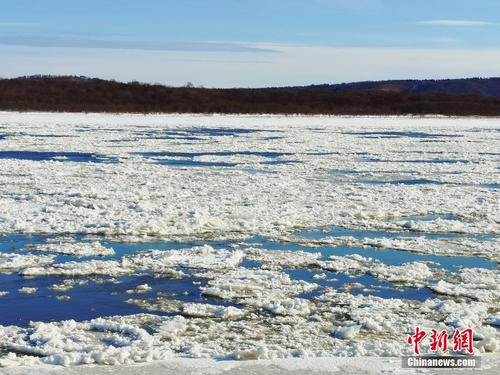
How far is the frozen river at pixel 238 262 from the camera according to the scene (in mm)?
4477

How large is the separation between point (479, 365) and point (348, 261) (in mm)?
2474

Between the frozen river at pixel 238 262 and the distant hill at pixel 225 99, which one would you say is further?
the distant hill at pixel 225 99

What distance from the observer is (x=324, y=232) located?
7812mm

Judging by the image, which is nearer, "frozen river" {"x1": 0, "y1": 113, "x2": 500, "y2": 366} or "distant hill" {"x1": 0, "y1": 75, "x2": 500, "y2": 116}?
"frozen river" {"x1": 0, "y1": 113, "x2": 500, "y2": 366}

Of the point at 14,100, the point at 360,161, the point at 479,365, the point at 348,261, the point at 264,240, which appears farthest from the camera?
the point at 14,100

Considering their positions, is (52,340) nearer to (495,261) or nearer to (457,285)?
(457,285)

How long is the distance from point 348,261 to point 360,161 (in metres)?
9.53

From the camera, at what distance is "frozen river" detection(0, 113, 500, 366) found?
4.48 meters

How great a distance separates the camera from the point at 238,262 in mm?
6395

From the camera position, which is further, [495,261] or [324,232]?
[324,232]

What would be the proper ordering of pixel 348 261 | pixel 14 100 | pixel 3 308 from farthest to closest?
pixel 14 100 < pixel 348 261 < pixel 3 308

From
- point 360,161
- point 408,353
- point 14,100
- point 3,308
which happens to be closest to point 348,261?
point 408,353

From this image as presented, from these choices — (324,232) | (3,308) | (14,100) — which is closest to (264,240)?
(324,232)

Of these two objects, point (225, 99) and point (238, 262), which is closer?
point (238, 262)
